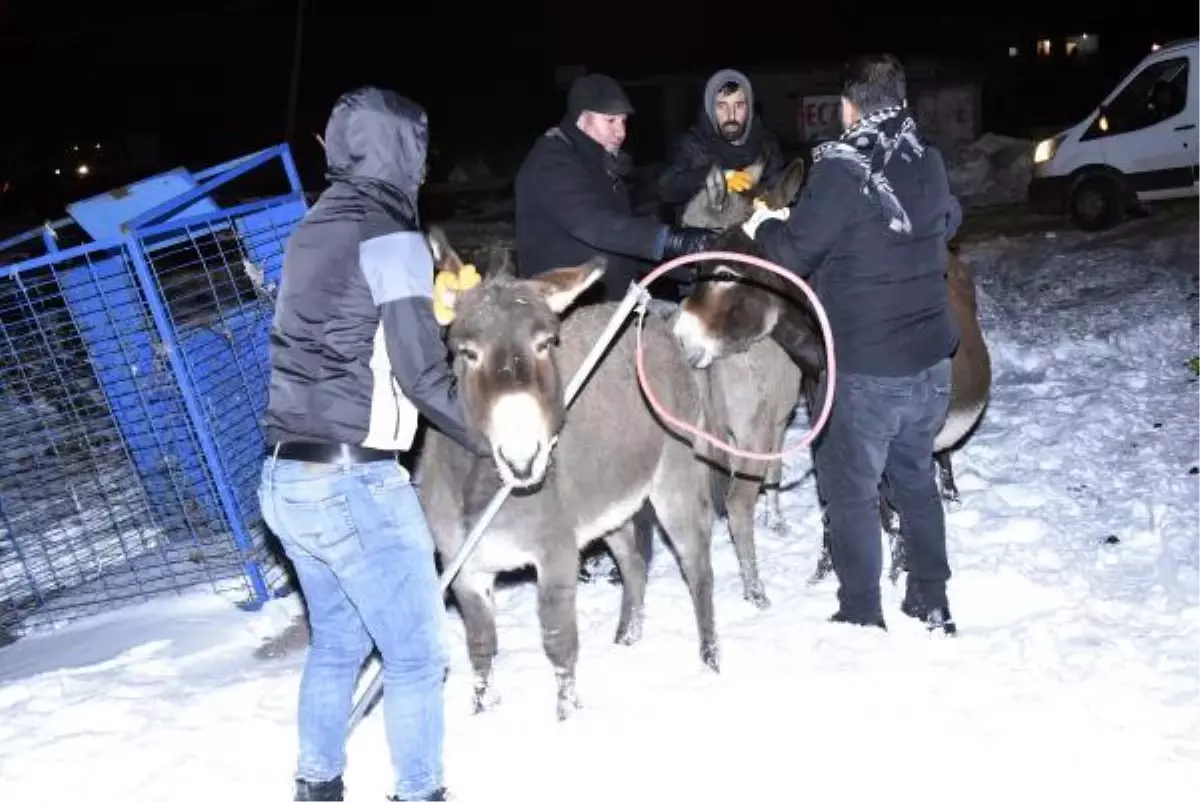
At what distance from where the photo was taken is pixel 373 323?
3.29 metres

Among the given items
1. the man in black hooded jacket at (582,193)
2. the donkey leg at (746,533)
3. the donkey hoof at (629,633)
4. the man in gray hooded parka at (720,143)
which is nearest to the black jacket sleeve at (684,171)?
the man in gray hooded parka at (720,143)

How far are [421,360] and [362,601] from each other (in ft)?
2.65

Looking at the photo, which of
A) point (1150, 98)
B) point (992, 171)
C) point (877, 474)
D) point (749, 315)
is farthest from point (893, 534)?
point (992, 171)

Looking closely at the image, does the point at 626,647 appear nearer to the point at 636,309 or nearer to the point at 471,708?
the point at 471,708

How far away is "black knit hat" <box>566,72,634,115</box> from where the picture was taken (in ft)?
16.9

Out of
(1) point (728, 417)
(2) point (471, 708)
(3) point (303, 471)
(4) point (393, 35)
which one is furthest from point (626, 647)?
(4) point (393, 35)

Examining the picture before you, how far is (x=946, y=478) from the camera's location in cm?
665

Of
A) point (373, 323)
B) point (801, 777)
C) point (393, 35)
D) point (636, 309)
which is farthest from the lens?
point (393, 35)

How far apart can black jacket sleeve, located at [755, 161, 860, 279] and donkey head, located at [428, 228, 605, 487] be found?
2.69ft

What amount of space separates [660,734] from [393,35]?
42.8 metres

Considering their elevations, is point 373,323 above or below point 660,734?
above

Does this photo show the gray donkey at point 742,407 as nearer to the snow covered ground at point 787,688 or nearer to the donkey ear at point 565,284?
the snow covered ground at point 787,688

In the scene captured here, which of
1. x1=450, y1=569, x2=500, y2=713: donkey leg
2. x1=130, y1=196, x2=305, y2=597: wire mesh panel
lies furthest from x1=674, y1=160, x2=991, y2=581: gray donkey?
x1=130, y1=196, x2=305, y2=597: wire mesh panel

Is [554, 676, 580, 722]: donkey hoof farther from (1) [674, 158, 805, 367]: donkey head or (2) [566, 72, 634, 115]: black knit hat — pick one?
(2) [566, 72, 634, 115]: black knit hat
